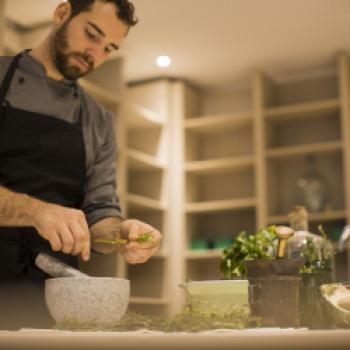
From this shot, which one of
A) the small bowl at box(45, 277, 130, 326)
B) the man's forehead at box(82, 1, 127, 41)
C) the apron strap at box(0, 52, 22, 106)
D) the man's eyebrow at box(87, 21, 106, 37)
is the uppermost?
the man's forehead at box(82, 1, 127, 41)

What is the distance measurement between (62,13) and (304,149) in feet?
4.56

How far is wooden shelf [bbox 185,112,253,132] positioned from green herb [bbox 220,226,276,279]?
104 cm

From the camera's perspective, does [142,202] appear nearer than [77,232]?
No

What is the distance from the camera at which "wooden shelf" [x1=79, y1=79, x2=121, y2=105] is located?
5.39 ft

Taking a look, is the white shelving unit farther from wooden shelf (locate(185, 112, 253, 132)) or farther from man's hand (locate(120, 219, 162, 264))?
man's hand (locate(120, 219, 162, 264))

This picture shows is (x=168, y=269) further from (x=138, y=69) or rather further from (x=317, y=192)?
(x=317, y=192)

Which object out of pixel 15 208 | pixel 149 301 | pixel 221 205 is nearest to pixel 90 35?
pixel 15 208

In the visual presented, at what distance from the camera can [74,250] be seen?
3.98 ft

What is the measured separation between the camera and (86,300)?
1.04 metres

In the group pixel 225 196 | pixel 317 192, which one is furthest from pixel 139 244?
pixel 317 192

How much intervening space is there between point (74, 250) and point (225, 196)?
1.35 metres

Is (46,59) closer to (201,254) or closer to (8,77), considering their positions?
(8,77)

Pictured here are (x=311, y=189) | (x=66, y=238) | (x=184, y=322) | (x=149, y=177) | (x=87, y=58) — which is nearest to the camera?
(x=184, y=322)

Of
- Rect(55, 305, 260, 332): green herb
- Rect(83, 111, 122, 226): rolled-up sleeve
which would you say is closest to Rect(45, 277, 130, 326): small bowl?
Rect(55, 305, 260, 332): green herb
